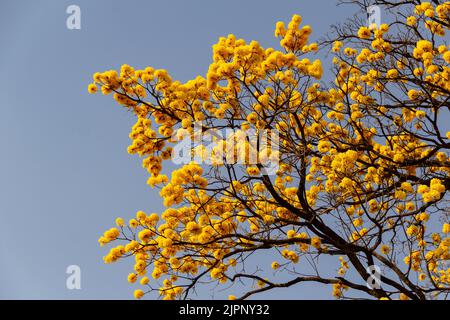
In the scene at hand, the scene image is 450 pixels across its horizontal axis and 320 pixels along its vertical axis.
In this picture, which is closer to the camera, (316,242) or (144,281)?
(316,242)

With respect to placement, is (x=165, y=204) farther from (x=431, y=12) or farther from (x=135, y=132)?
(x=431, y=12)

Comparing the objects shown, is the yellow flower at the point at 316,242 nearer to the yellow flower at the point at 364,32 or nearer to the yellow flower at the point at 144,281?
the yellow flower at the point at 144,281

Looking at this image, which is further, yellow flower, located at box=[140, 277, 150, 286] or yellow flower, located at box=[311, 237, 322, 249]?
yellow flower, located at box=[140, 277, 150, 286]

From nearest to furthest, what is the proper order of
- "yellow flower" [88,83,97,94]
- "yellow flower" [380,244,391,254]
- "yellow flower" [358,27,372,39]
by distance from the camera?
"yellow flower" [88,83,97,94]
"yellow flower" [380,244,391,254]
"yellow flower" [358,27,372,39]

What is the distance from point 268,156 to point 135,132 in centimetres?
166

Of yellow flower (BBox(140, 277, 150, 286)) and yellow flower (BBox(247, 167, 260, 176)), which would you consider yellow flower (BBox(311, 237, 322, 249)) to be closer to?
yellow flower (BBox(247, 167, 260, 176))

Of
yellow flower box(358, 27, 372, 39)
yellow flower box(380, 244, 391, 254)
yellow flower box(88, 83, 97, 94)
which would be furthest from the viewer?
yellow flower box(358, 27, 372, 39)

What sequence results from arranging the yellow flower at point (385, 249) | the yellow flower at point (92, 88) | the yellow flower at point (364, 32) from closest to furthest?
the yellow flower at point (92, 88)
the yellow flower at point (385, 249)
the yellow flower at point (364, 32)

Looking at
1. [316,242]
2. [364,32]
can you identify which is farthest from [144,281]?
[364,32]

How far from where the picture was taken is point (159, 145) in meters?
6.42

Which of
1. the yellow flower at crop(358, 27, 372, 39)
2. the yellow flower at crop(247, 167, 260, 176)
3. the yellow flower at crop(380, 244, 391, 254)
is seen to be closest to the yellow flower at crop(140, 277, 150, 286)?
the yellow flower at crop(247, 167, 260, 176)

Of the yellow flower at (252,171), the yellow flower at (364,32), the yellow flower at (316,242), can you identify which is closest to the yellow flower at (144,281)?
the yellow flower at (252,171)

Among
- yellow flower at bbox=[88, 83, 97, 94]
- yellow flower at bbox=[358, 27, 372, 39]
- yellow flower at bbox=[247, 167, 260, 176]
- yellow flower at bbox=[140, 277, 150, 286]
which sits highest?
yellow flower at bbox=[358, 27, 372, 39]

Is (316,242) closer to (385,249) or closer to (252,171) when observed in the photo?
(252,171)
